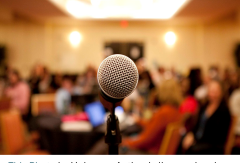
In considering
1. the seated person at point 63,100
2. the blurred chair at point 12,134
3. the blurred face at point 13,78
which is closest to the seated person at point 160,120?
the blurred chair at point 12,134

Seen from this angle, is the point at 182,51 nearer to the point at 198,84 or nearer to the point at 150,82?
the point at 150,82

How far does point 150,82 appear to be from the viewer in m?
5.98

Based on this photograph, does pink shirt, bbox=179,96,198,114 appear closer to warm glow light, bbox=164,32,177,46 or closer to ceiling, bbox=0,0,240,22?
ceiling, bbox=0,0,240,22

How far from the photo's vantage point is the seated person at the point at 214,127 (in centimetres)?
278

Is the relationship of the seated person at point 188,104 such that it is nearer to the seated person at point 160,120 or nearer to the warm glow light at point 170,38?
the seated person at point 160,120

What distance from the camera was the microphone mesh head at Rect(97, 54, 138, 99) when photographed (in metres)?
0.75

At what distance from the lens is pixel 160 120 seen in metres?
2.44

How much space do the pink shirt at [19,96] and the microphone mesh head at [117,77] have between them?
4.64 metres

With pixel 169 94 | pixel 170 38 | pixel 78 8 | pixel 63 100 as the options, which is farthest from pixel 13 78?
pixel 170 38

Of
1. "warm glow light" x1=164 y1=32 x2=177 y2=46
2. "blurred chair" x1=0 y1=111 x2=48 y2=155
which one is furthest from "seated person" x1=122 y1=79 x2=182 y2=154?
"warm glow light" x1=164 y1=32 x2=177 y2=46

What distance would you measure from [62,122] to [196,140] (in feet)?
5.50

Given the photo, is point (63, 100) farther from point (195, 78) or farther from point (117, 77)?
point (117, 77)

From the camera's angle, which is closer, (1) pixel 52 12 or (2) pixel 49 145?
(2) pixel 49 145
